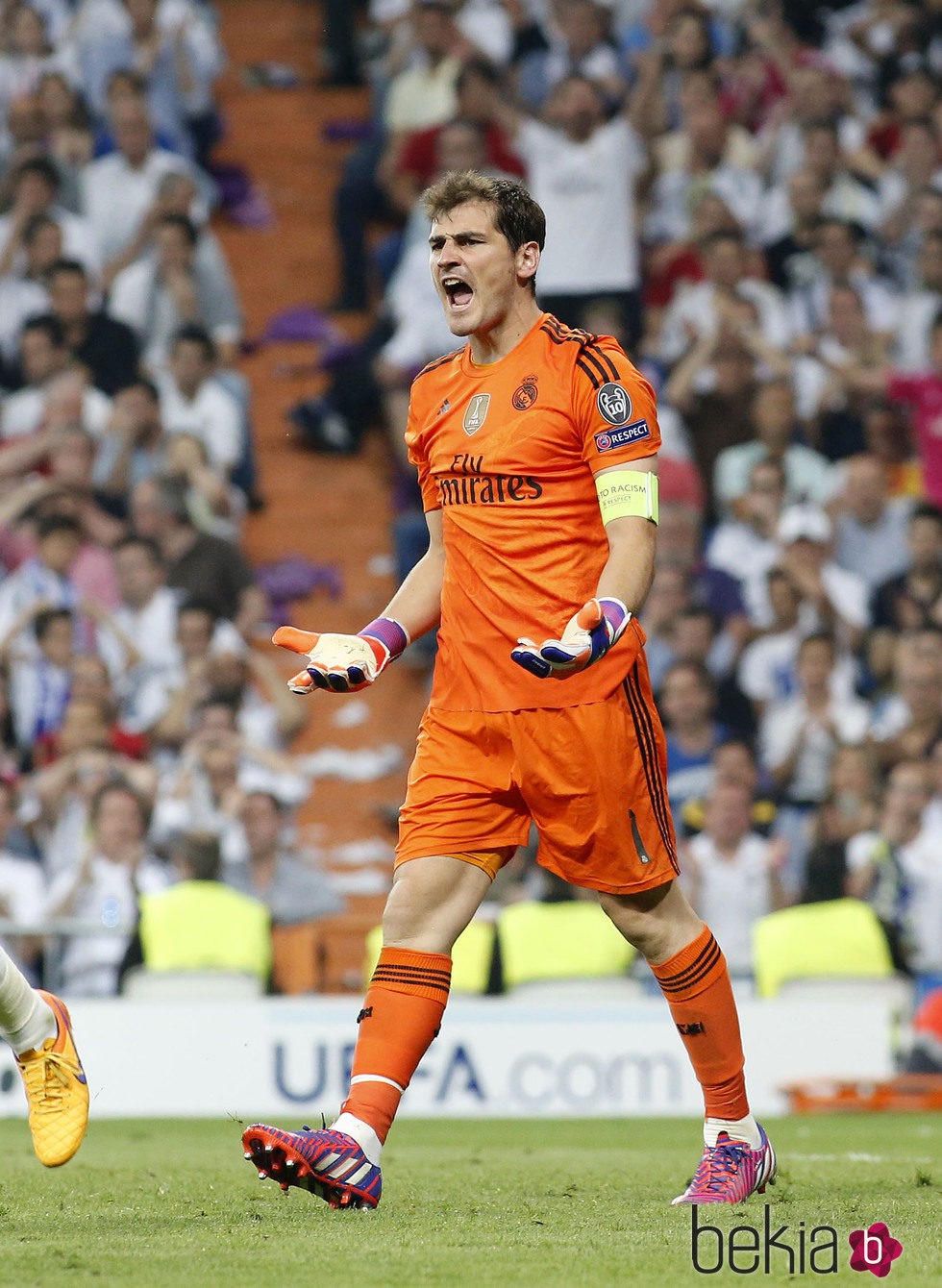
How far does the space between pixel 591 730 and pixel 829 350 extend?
32.4 ft

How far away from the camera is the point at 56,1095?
5.22 m

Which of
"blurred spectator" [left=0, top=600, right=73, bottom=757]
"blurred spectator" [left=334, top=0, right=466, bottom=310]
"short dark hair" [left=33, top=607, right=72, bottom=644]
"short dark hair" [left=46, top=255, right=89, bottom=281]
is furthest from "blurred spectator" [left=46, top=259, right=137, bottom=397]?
"blurred spectator" [left=334, top=0, right=466, bottom=310]

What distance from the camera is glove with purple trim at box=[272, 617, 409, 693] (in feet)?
16.6

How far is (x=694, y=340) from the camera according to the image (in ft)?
46.6

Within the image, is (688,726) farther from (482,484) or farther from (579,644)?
(579,644)

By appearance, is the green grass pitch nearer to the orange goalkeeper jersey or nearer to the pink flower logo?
the pink flower logo

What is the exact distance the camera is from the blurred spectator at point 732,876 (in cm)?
1112

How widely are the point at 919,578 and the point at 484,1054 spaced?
15.5ft

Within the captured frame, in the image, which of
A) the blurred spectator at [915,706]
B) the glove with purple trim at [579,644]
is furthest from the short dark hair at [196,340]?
the glove with purple trim at [579,644]

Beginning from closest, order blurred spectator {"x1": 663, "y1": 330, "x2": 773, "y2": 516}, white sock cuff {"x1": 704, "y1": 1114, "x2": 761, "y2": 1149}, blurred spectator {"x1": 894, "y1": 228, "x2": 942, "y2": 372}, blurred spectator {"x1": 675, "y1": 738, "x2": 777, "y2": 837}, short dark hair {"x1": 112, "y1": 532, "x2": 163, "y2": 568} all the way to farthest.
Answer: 1. white sock cuff {"x1": 704, "y1": 1114, "x2": 761, "y2": 1149}
2. blurred spectator {"x1": 675, "y1": 738, "x2": 777, "y2": 837}
3. short dark hair {"x1": 112, "y1": 532, "x2": 163, "y2": 568}
4. blurred spectator {"x1": 663, "y1": 330, "x2": 773, "y2": 516}
5. blurred spectator {"x1": 894, "y1": 228, "x2": 942, "y2": 372}

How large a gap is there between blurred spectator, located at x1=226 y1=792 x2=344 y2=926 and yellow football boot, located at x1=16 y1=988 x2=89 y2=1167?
576 cm

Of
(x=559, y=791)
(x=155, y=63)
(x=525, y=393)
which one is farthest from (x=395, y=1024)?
(x=155, y=63)

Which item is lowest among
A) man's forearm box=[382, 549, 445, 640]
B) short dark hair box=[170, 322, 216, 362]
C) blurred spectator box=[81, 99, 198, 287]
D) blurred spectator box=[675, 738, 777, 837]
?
blurred spectator box=[675, 738, 777, 837]

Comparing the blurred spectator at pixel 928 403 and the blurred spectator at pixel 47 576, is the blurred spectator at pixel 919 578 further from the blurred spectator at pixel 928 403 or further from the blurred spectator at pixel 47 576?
the blurred spectator at pixel 47 576
